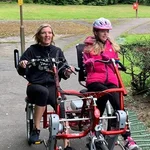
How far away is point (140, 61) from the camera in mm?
7328

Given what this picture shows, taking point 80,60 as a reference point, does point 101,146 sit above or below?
below

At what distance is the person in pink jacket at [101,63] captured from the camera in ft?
16.8

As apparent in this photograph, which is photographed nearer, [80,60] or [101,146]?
[101,146]

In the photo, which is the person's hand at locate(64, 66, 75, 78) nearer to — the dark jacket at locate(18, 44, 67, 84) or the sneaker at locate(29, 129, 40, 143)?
the dark jacket at locate(18, 44, 67, 84)

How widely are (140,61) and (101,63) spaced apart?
7.48 ft

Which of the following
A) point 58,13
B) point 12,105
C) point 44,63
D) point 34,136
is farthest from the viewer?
point 58,13

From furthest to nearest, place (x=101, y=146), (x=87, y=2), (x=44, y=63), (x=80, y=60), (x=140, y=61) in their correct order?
(x=87, y=2)
(x=140, y=61)
(x=80, y=60)
(x=44, y=63)
(x=101, y=146)

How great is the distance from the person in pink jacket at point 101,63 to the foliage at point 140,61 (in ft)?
6.50

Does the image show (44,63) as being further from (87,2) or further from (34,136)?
(87,2)

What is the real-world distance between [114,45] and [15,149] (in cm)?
195

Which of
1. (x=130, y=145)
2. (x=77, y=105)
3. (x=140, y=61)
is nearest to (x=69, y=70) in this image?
(x=77, y=105)

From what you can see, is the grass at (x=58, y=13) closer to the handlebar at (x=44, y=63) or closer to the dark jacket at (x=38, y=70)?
the dark jacket at (x=38, y=70)

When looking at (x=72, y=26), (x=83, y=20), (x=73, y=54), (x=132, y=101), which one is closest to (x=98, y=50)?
(x=132, y=101)

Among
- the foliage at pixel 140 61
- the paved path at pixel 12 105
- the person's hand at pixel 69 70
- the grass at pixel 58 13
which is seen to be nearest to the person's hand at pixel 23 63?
the person's hand at pixel 69 70
